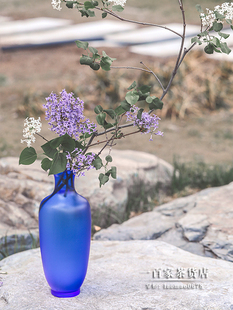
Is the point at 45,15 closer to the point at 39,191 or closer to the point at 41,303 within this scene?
the point at 39,191

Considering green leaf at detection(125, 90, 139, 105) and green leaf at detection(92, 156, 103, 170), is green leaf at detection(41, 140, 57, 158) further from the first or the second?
green leaf at detection(125, 90, 139, 105)

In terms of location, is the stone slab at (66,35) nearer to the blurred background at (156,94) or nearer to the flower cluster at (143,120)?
the blurred background at (156,94)

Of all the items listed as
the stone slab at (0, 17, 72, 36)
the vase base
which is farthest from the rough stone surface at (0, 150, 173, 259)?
the stone slab at (0, 17, 72, 36)

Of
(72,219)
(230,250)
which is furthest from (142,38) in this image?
(72,219)

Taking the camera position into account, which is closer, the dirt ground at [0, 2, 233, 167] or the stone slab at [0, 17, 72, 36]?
the dirt ground at [0, 2, 233, 167]

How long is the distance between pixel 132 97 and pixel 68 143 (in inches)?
12.8

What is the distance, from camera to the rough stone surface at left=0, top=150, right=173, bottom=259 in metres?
3.04

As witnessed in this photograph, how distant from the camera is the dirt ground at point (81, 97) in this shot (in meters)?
5.90

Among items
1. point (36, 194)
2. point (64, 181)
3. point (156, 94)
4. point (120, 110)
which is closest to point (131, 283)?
point (64, 181)

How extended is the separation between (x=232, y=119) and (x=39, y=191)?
460 centimetres

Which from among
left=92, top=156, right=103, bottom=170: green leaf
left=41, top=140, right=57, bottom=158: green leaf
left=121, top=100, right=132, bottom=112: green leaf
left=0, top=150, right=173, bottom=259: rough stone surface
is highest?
left=121, top=100, right=132, bottom=112: green leaf

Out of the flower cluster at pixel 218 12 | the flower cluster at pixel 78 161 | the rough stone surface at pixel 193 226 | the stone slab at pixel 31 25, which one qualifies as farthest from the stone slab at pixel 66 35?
the flower cluster at pixel 78 161

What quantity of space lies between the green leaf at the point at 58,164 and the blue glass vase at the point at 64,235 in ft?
0.36

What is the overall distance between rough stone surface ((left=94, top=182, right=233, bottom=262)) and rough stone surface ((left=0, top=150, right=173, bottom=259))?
33 cm
